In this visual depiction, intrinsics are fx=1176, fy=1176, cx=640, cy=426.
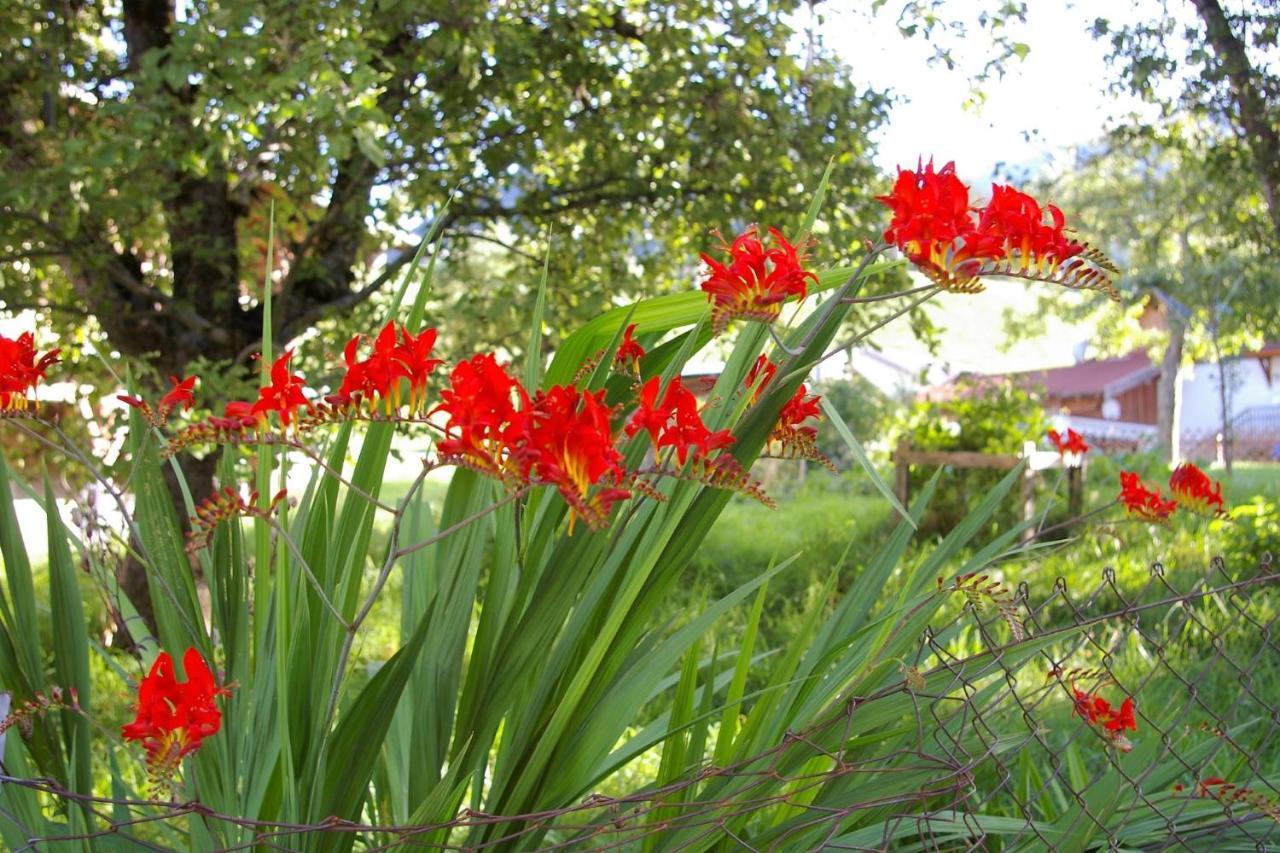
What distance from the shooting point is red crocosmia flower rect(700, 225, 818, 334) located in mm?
1075

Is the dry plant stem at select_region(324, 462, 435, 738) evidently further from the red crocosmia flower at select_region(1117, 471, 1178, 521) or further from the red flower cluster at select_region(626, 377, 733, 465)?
the red crocosmia flower at select_region(1117, 471, 1178, 521)

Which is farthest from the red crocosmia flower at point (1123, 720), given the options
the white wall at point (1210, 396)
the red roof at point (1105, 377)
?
the white wall at point (1210, 396)

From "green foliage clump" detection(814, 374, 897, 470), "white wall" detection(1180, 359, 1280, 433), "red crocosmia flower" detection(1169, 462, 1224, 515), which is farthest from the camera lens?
"white wall" detection(1180, 359, 1280, 433)

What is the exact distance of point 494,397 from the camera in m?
0.93

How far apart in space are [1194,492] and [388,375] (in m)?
1.50

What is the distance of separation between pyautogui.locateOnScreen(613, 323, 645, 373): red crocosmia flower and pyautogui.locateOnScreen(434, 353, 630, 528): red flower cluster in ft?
1.11

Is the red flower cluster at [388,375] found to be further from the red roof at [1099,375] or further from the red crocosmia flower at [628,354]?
the red roof at [1099,375]

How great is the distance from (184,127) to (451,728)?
272cm

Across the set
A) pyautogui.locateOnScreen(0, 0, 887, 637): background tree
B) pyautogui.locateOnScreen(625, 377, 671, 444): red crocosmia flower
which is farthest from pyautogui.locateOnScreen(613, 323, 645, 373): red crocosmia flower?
pyautogui.locateOnScreen(0, 0, 887, 637): background tree

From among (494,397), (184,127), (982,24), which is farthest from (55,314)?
(494,397)

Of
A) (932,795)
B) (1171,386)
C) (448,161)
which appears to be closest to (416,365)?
(932,795)

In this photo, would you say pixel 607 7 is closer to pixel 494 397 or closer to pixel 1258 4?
pixel 1258 4

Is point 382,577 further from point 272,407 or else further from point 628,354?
point 628,354

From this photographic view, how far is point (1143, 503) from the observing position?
6.15 ft
